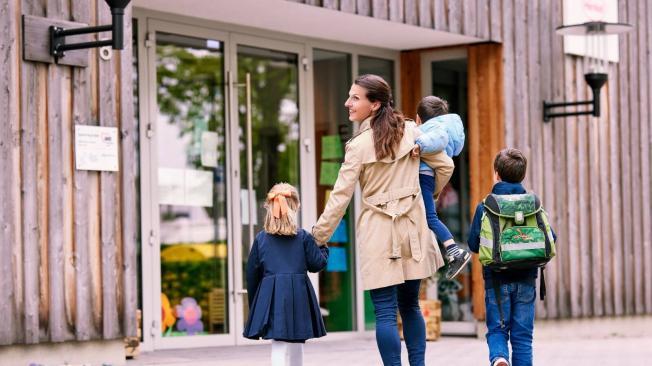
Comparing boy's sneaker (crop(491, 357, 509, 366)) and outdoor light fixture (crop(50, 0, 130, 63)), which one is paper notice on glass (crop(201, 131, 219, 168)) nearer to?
outdoor light fixture (crop(50, 0, 130, 63))

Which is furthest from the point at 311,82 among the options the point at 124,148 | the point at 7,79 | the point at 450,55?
the point at 7,79

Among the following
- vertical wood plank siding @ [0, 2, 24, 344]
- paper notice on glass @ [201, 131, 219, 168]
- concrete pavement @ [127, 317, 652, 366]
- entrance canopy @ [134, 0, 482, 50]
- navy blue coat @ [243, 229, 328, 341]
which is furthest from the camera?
paper notice on glass @ [201, 131, 219, 168]

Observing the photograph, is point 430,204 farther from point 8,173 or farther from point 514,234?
point 8,173

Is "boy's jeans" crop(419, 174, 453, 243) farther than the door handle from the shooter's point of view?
No

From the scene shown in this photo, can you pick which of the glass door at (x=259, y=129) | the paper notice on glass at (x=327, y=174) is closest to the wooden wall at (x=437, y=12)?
the glass door at (x=259, y=129)

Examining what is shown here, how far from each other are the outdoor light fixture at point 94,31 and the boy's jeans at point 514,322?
2.70m

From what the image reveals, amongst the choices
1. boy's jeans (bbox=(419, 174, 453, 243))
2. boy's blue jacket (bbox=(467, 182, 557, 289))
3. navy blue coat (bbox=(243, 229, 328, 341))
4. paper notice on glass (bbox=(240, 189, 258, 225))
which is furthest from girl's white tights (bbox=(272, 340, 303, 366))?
paper notice on glass (bbox=(240, 189, 258, 225))

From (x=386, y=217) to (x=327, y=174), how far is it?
4949mm

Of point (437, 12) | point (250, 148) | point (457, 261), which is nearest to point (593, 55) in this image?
point (437, 12)

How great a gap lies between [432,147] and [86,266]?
105 inches

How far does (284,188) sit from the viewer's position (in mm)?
6410

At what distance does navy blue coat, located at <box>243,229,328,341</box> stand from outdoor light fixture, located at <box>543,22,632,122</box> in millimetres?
5447

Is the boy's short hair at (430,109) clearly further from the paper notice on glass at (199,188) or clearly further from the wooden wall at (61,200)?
the paper notice on glass at (199,188)

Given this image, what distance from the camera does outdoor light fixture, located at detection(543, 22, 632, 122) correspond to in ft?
35.9
